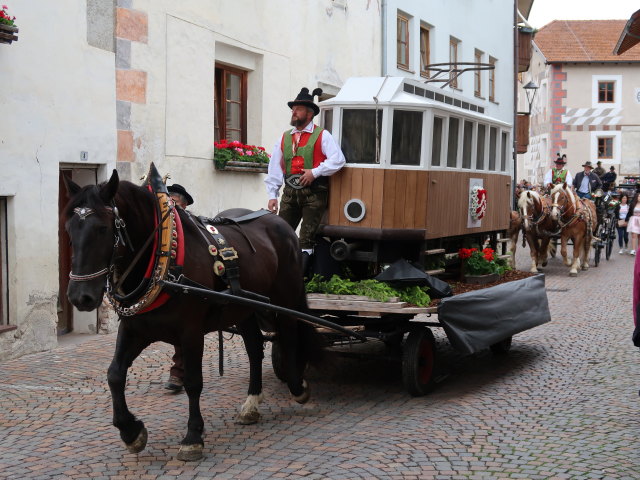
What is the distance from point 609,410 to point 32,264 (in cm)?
586

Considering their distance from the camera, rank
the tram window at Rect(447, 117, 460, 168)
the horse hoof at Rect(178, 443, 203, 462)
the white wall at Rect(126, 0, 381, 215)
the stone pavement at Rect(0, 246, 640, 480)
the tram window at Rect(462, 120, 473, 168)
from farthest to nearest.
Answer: the white wall at Rect(126, 0, 381, 215)
the tram window at Rect(462, 120, 473, 168)
the tram window at Rect(447, 117, 460, 168)
the horse hoof at Rect(178, 443, 203, 462)
the stone pavement at Rect(0, 246, 640, 480)

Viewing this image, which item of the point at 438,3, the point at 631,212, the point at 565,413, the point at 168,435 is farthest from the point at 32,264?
the point at 631,212

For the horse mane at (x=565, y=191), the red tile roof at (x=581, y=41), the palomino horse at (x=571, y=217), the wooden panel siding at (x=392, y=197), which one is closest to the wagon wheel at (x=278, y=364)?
the wooden panel siding at (x=392, y=197)

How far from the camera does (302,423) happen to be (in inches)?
258

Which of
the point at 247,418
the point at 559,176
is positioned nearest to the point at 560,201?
the point at 559,176

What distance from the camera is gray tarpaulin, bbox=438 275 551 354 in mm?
7496

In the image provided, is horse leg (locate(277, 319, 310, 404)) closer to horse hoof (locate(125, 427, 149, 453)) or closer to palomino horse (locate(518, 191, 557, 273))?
horse hoof (locate(125, 427, 149, 453))

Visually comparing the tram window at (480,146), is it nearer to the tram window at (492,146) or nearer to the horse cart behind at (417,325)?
the tram window at (492,146)

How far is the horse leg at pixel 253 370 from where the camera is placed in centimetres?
651

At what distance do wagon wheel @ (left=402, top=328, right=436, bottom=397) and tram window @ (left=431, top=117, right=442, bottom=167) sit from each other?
151 cm

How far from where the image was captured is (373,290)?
7.33 m

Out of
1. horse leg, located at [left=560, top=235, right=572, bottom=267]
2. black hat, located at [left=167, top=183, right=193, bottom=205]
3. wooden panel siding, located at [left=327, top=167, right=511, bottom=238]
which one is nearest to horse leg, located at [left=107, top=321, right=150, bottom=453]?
black hat, located at [left=167, top=183, right=193, bottom=205]

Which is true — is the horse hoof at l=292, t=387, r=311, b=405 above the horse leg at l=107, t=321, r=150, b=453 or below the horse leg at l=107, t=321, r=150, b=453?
below

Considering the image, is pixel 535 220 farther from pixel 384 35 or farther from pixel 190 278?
pixel 190 278
